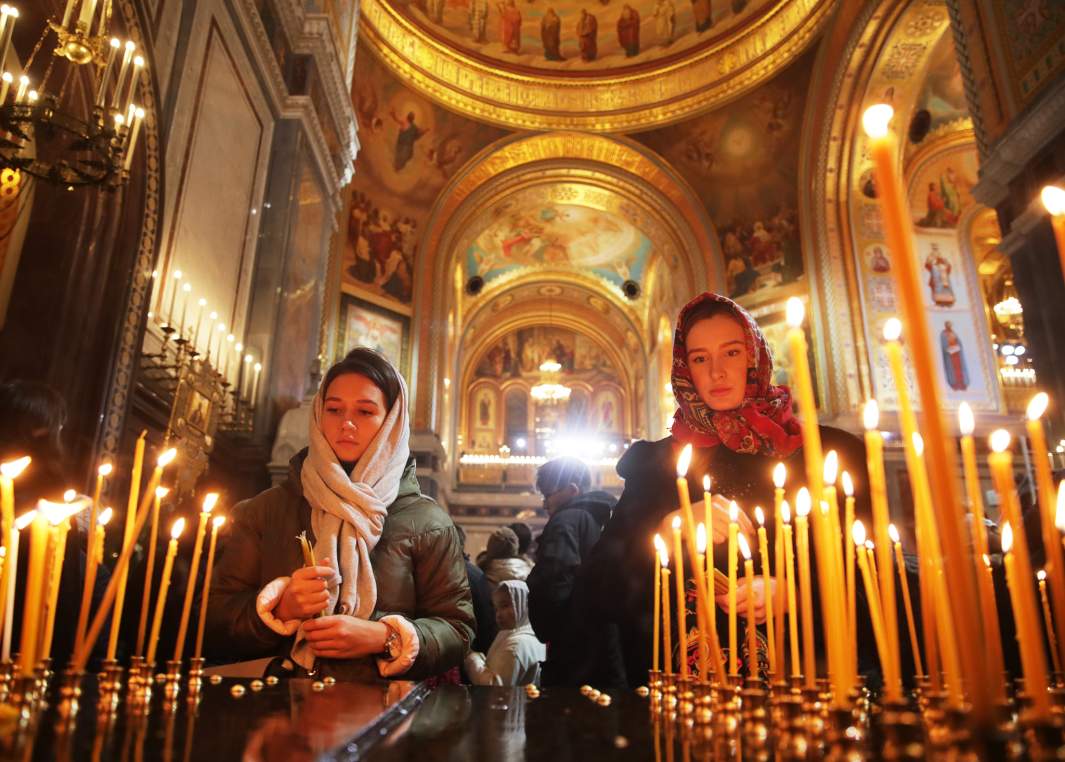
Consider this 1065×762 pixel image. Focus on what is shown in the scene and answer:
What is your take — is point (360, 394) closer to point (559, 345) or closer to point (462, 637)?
point (462, 637)

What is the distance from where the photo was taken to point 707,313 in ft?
6.51

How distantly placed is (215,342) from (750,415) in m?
4.98

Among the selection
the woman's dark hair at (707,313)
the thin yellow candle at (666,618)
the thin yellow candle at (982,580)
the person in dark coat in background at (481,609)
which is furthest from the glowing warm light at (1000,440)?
the person in dark coat in background at (481,609)

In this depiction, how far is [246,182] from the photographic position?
6289 mm

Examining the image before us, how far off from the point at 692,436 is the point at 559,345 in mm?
23905

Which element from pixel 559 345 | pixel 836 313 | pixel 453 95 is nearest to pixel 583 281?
pixel 559 345

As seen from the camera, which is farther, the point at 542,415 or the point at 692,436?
the point at 542,415

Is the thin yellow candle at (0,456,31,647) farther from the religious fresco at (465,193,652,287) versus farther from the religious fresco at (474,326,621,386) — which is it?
the religious fresco at (474,326,621,386)

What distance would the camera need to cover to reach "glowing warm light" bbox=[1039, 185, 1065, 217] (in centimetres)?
68

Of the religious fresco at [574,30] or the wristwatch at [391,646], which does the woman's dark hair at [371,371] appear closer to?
the wristwatch at [391,646]

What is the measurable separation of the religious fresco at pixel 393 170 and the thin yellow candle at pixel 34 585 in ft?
39.7

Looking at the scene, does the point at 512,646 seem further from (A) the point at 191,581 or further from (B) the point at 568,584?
(A) the point at 191,581

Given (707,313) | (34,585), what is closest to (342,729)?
(34,585)

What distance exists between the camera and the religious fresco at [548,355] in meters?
25.7
